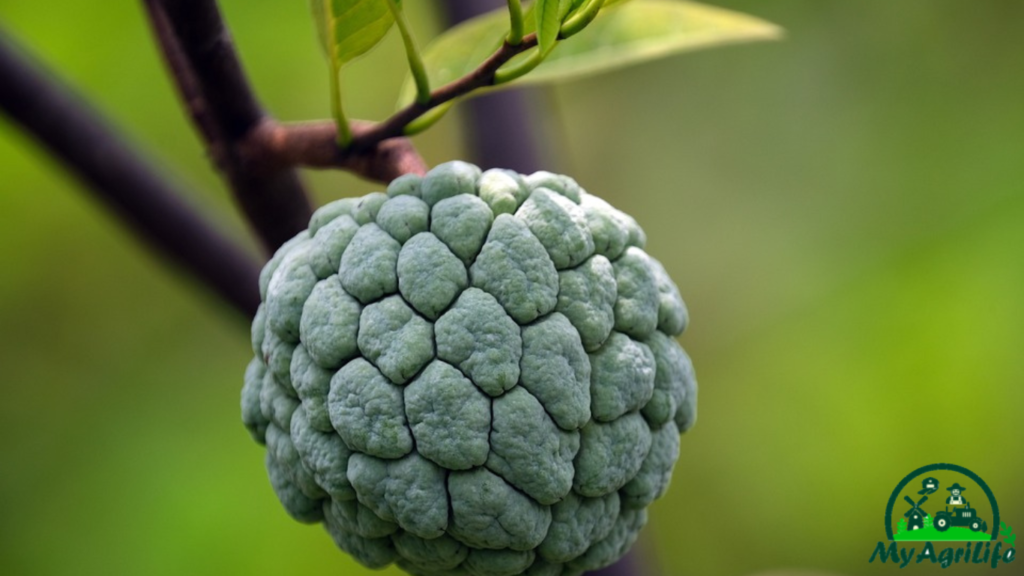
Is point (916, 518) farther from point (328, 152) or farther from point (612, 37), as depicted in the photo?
point (328, 152)

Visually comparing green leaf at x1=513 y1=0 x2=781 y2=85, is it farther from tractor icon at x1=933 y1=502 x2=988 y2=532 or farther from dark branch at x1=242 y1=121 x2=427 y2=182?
tractor icon at x1=933 y1=502 x2=988 y2=532

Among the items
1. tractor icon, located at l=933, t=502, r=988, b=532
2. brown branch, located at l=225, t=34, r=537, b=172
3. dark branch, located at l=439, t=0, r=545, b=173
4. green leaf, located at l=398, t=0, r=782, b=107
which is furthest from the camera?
tractor icon, located at l=933, t=502, r=988, b=532

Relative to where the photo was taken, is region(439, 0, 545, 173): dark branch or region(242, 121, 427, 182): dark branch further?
region(439, 0, 545, 173): dark branch

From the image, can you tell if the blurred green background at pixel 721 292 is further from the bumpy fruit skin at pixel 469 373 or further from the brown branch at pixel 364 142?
the bumpy fruit skin at pixel 469 373

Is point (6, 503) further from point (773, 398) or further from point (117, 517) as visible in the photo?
point (773, 398)
